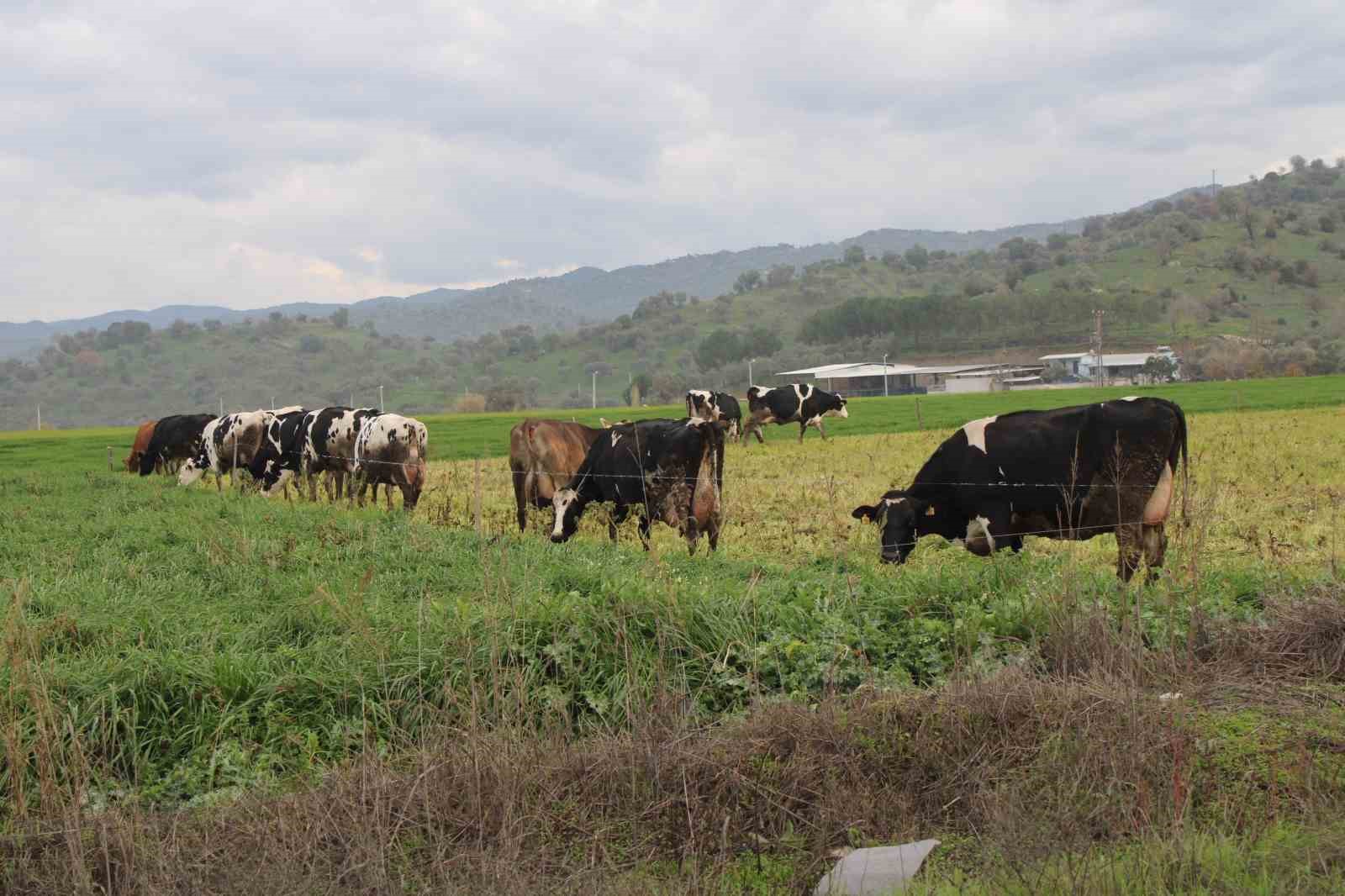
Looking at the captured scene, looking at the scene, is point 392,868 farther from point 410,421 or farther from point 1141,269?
point 1141,269

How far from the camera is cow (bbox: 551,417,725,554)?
13.6 meters

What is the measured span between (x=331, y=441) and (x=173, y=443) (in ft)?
25.0

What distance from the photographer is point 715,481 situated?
1386 centimetres

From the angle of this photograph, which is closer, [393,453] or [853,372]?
[393,453]

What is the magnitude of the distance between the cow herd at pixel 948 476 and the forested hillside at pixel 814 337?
7846 centimetres

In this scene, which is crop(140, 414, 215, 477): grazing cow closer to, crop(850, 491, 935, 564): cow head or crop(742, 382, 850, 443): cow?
crop(742, 382, 850, 443): cow

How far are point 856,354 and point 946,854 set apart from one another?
130451mm

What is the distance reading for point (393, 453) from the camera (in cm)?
2027

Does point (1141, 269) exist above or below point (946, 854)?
above

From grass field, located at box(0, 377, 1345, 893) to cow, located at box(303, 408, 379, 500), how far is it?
1147 centimetres

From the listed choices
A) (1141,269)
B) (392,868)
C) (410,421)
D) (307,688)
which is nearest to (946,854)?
(392,868)

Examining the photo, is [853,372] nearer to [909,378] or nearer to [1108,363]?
[909,378]

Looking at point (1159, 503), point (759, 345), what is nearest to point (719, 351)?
point (759, 345)

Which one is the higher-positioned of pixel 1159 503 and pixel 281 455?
pixel 281 455
